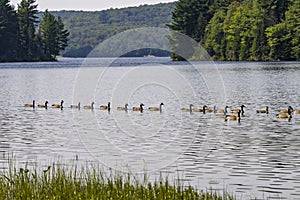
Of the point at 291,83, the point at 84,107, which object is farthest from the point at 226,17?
the point at 84,107

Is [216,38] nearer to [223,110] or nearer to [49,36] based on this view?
[49,36]

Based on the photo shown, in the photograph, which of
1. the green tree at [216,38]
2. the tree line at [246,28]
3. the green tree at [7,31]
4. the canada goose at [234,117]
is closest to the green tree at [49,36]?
the green tree at [7,31]

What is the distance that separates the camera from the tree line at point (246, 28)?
A: 12519 centimetres

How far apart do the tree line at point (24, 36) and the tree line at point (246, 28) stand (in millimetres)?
40728

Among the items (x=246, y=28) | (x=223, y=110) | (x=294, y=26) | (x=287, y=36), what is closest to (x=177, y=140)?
(x=223, y=110)

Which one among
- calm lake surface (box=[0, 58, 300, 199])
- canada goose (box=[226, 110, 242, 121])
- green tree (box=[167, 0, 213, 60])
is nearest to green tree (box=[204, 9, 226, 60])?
green tree (box=[167, 0, 213, 60])

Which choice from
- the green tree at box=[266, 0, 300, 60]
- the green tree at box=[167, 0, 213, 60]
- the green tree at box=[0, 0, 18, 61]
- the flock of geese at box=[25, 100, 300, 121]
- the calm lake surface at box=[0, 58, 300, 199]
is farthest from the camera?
the green tree at box=[0, 0, 18, 61]

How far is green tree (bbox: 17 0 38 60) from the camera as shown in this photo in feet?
568

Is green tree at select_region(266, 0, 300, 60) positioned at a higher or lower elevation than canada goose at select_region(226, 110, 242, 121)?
higher

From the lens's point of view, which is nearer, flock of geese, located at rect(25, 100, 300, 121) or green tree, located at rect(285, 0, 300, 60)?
flock of geese, located at rect(25, 100, 300, 121)

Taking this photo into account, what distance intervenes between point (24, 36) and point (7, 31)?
5221mm

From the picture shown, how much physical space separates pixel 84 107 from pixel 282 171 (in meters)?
28.6

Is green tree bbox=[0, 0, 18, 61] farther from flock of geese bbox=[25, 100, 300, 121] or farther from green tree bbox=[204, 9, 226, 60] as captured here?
flock of geese bbox=[25, 100, 300, 121]

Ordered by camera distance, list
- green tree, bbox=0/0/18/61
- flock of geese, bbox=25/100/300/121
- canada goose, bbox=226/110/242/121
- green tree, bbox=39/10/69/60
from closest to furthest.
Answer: canada goose, bbox=226/110/242/121, flock of geese, bbox=25/100/300/121, green tree, bbox=0/0/18/61, green tree, bbox=39/10/69/60
